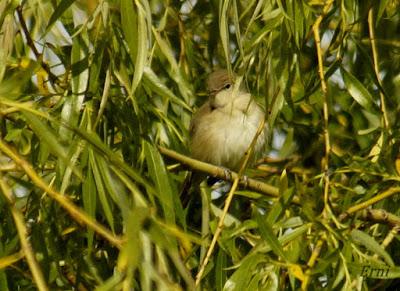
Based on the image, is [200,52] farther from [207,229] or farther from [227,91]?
[207,229]

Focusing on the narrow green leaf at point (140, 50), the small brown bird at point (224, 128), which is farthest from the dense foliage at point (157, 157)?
the small brown bird at point (224, 128)

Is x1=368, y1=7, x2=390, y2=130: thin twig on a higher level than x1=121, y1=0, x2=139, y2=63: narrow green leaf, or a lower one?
lower

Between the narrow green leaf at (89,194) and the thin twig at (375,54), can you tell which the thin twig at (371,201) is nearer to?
the thin twig at (375,54)

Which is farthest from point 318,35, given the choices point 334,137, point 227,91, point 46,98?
point 227,91

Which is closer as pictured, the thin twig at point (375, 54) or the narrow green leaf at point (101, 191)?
the narrow green leaf at point (101, 191)

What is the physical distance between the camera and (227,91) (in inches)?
198

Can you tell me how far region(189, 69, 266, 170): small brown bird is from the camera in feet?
16.1

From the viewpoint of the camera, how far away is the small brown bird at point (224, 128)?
491 centimetres

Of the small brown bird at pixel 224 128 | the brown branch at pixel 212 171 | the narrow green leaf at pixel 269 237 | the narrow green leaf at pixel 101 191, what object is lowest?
the small brown bird at pixel 224 128

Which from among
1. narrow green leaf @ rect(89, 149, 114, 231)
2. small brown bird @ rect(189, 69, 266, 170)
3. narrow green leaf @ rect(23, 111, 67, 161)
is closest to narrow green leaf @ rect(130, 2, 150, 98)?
narrow green leaf @ rect(89, 149, 114, 231)

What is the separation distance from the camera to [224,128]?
200 inches

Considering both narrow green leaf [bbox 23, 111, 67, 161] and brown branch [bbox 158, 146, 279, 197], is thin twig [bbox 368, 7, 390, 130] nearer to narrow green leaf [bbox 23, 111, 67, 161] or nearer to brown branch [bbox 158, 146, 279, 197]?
brown branch [bbox 158, 146, 279, 197]

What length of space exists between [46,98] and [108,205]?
0.48 meters

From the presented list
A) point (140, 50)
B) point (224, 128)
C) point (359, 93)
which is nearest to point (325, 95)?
point (359, 93)
